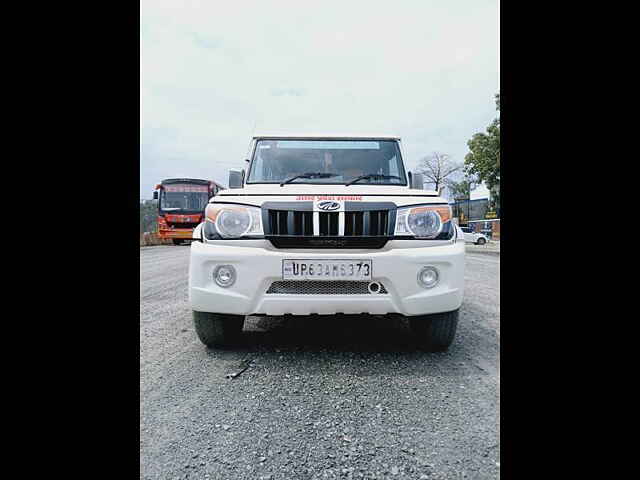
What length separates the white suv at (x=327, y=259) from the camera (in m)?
1.87

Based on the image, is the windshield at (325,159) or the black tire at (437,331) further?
the windshield at (325,159)

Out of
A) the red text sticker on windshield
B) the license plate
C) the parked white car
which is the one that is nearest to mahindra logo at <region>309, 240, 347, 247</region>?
the license plate

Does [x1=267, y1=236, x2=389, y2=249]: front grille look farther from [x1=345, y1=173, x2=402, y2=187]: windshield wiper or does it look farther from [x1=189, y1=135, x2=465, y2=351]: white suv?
[x1=345, y1=173, x2=402, y2=187]: windshield wiper

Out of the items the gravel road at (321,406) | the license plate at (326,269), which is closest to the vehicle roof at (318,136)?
the license plate at (326,269)

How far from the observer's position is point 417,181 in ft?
9.70

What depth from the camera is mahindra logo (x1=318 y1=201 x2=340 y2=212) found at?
1941mm

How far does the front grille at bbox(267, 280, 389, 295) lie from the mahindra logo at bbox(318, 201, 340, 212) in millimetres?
434

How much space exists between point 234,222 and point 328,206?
0.58 metres

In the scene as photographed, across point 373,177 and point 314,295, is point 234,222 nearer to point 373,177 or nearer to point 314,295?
point 314,295

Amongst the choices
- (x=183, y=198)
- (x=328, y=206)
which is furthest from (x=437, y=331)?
(x=183, y=198)

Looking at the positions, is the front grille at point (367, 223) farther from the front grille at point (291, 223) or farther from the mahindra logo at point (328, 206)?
the front grille at point (291, 223)

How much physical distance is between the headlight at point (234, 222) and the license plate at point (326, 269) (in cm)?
29
